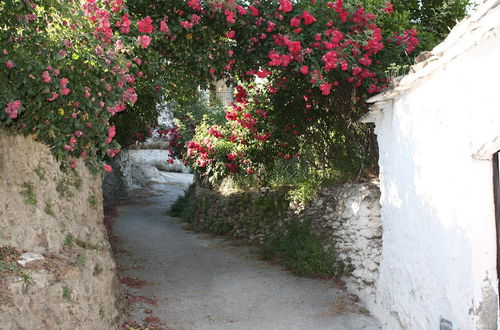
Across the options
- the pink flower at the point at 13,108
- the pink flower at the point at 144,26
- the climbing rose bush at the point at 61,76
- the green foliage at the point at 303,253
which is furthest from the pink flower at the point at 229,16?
the green foliage at the point at 303,253

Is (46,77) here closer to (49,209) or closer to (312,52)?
(49,209)

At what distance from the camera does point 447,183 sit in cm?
461

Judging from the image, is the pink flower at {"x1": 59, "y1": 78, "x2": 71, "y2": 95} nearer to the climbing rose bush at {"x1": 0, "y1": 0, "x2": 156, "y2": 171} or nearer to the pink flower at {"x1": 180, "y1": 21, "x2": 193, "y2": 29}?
the climbing rose bush at {"x1": 0, "y1": 0, "x2": 156, "y2": 171}

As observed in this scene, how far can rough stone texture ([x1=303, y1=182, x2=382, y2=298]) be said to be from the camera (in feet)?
22.4

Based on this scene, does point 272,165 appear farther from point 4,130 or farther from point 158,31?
point 4,130

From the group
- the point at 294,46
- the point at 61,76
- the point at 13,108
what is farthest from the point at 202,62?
the point at 13,108

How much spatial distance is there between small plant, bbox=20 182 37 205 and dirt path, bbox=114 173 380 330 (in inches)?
83.3

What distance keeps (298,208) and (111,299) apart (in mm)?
4574

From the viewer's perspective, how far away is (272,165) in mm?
10742

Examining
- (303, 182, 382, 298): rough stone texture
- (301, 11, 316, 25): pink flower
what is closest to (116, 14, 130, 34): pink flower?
(301, 11, 316, 25): pink flower

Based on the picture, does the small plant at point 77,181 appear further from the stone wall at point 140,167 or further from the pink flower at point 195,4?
the stone wall at point 140,167

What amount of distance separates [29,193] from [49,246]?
54cm

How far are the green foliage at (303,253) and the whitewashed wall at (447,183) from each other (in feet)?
5.71

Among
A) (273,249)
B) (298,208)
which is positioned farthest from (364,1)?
(273,249)
